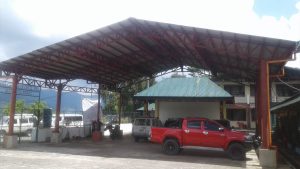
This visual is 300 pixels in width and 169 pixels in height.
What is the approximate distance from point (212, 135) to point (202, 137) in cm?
50

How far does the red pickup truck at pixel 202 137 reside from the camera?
15430 millimetres

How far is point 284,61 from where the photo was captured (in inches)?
530

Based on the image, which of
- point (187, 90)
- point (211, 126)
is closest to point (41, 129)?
point (187, 90)

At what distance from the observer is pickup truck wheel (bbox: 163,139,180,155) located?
54.0 ft

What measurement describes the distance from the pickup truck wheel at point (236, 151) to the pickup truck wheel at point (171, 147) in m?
2.59

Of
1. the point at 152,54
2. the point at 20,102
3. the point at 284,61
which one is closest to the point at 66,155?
the point at 152,54

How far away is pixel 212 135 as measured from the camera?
1569 cm

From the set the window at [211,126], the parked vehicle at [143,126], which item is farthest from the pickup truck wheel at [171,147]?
the parked vehicle at [143,126]

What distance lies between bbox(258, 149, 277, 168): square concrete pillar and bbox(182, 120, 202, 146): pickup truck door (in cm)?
324

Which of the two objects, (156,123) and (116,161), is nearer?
(116,161)

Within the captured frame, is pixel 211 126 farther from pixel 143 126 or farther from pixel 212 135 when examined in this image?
pixel 143 126

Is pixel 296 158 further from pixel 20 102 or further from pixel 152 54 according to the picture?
pixel 20 102

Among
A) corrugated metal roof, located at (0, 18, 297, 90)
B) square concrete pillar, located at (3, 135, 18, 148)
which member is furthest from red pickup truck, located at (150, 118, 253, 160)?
square concrete pillar, located at (3, 135, 18, 148)

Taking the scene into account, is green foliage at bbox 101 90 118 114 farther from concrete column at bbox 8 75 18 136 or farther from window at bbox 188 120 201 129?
window at bbox 188 120 201 129
